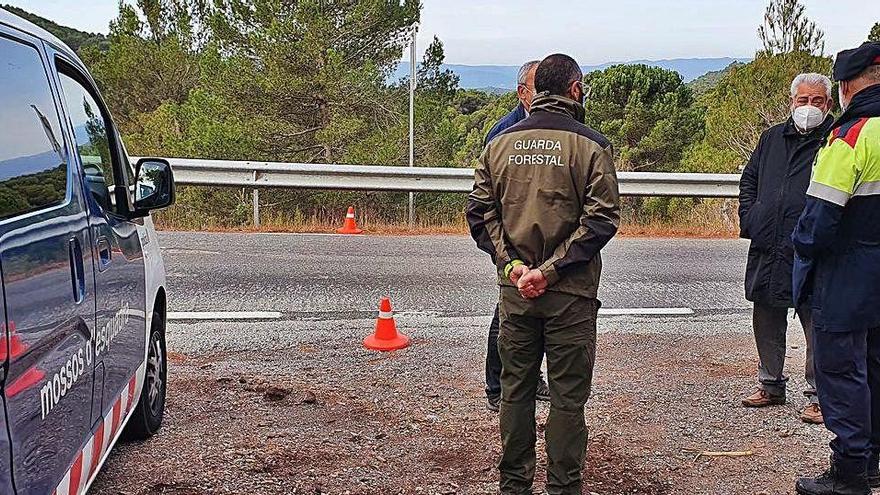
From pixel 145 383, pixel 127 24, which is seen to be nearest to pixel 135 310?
pixel 145 383

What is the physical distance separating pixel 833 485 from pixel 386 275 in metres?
5.51

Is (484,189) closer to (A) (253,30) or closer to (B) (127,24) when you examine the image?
(A) (253,30)

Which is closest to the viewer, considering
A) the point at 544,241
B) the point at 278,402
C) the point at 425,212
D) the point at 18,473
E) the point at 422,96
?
the point at 18,473

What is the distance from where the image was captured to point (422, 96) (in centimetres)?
2558

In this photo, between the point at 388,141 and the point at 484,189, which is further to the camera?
the point at 388,141

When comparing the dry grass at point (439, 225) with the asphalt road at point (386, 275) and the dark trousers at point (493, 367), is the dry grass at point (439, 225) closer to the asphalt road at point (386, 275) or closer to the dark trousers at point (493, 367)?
the asphalt road at point (386, 275)

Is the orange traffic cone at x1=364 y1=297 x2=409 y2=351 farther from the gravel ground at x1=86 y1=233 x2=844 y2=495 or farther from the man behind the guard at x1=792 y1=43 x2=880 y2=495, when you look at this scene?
the man behind the guard at x1=792 y1=43 x2=880 y2=495

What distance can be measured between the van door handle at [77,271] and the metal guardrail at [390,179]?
9.20 meters

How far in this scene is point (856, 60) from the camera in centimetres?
378

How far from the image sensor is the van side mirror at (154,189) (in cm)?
396

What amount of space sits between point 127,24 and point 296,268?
28.2 metres

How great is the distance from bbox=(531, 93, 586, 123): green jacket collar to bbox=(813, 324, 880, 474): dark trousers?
4.97ft

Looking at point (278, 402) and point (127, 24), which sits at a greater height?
point (127, 24)

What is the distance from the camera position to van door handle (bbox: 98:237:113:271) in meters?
3.18
